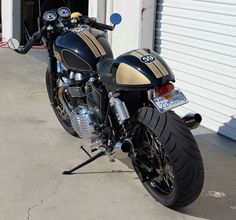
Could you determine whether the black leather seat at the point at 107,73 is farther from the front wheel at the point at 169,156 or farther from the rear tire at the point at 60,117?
the rear tire at the point at 60,117

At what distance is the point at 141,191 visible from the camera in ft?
14.4

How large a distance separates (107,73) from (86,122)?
58 cm

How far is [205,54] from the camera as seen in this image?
6.06 metres

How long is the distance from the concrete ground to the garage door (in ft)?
1.46

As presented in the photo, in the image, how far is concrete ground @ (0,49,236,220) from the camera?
158 inches

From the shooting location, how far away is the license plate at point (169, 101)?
384 centimetres

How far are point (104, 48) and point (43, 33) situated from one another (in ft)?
2.43

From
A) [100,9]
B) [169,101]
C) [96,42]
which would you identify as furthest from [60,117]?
[100,9]

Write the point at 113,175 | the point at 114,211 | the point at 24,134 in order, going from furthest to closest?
the point at 24,134 → the point at 113,175 → the point at 114,211

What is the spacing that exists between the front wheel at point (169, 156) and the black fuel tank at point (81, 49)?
915 millimetres

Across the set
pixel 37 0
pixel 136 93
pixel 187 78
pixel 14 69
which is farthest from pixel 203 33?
pixel 37 0

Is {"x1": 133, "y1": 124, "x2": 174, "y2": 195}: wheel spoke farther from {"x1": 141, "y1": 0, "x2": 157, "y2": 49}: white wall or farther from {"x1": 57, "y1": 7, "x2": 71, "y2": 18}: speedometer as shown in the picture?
{"x1": 141, "y1": 0, "x2": 157, "y2": 49}: white wall

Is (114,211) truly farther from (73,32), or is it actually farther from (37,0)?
(37,0)

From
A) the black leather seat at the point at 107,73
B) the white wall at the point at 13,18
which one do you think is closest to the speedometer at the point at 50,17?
the black leather seat at the point at 107,73
